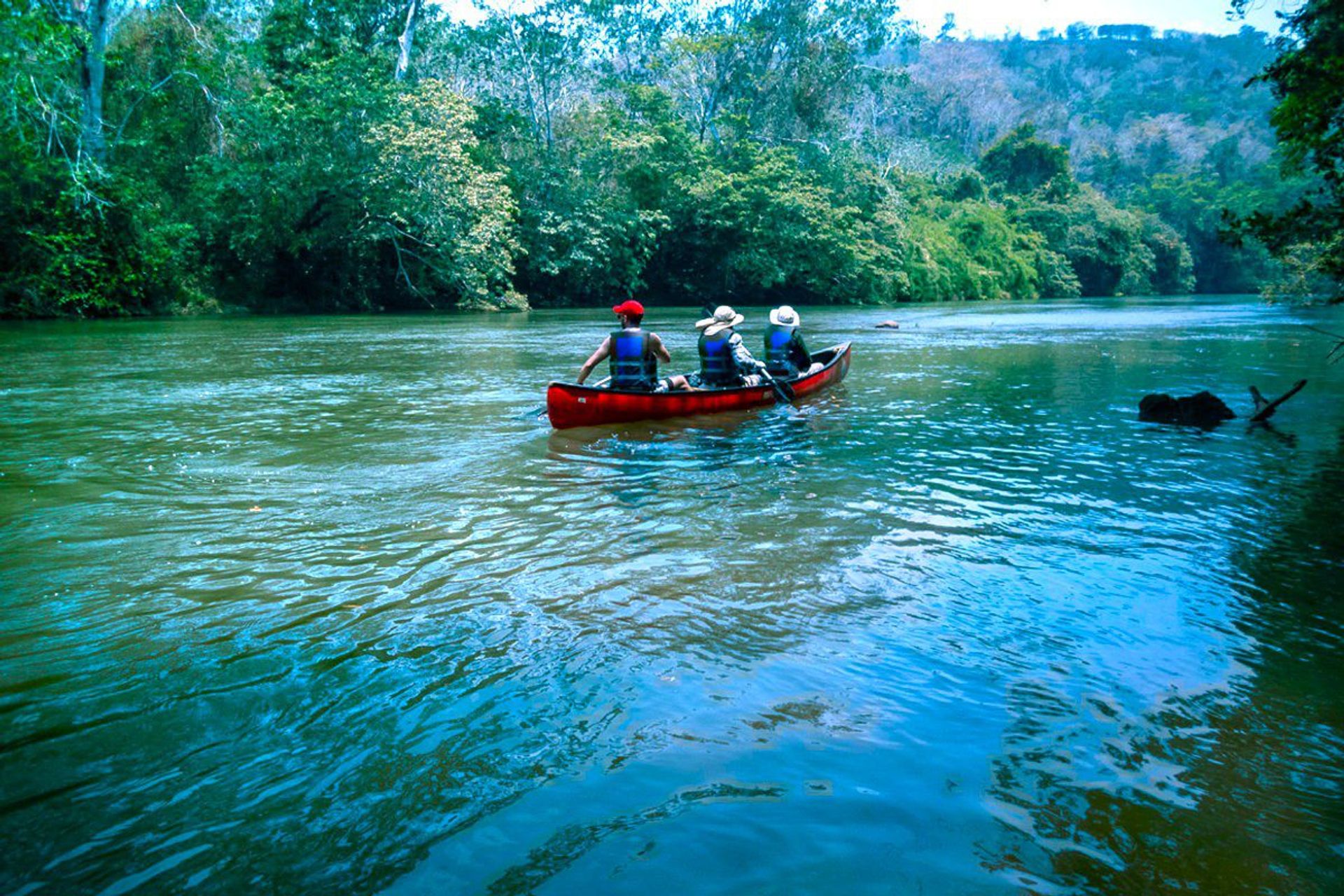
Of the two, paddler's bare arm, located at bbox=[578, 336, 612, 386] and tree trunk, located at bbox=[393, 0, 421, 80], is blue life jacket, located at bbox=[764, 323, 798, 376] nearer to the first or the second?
paddler's bare arm, located at bbox=[578, 336, 612, 386]

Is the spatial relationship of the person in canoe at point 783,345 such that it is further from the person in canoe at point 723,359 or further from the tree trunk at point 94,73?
the tree trunk at point 94,73

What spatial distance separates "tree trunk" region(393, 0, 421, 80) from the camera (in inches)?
1389

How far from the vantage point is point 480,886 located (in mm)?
2555

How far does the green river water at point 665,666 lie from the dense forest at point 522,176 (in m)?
4.50

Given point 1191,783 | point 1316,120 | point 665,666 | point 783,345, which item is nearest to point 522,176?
point 783,345

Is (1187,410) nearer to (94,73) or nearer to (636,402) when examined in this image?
(636,402)

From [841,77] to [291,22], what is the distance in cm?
2612

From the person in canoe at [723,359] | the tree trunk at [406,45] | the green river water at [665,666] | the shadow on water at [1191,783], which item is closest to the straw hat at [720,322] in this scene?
the person in canoe at [723,359]

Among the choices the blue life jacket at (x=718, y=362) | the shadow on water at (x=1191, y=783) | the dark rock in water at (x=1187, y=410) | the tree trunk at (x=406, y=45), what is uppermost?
the tree trunk at (x=406, y=45)

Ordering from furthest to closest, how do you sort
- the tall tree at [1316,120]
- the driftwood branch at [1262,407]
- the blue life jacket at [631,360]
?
the driftwood branch at [1262,407], the blue life jacket at [631,360], the tall tree at [1316,120]

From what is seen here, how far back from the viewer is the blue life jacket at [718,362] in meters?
11.3

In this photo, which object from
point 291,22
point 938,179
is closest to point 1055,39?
point 938,179

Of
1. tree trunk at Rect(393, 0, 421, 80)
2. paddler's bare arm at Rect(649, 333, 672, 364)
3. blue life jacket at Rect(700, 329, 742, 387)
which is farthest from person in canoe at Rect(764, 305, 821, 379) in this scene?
tree trunk at Rect(393, 0, 421, 80)

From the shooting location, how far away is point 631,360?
33.7ft
